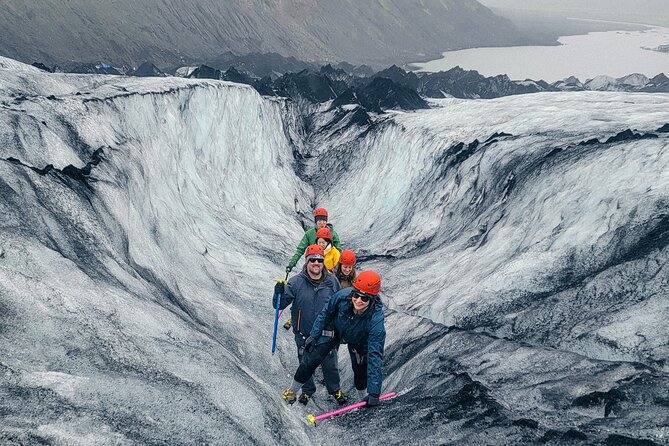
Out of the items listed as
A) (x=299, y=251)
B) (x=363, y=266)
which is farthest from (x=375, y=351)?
(x=363, y=266)

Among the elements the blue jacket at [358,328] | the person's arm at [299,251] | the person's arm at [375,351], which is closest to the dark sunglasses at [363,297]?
the blue jacket at [358,328]

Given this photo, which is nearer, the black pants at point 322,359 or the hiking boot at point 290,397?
the black pants at point 322,359

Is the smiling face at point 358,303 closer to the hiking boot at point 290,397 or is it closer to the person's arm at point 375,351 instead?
the person's arm at point 375,351

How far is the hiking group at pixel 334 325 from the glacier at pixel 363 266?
1.15ft

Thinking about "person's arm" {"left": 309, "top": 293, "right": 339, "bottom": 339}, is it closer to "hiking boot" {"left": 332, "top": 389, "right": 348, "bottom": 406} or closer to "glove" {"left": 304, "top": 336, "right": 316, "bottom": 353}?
"glove" {"left": 304, "top": 336, "right": 316, "bottom": 353}

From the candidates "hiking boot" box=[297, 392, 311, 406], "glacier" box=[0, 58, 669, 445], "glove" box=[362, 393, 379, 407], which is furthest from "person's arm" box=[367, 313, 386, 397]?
"hiking boot" box=[297, 392, 311, 406]

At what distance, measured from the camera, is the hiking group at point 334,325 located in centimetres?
461

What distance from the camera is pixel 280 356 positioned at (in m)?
6.70

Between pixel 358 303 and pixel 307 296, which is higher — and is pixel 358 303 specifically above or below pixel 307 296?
above

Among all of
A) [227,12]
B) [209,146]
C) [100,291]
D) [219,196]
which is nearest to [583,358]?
[100,291]

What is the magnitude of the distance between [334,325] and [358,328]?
265 mm

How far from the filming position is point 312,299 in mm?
5344

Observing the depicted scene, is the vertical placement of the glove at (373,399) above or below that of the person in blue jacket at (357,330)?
below

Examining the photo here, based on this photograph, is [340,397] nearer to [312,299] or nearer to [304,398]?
[304,398]
